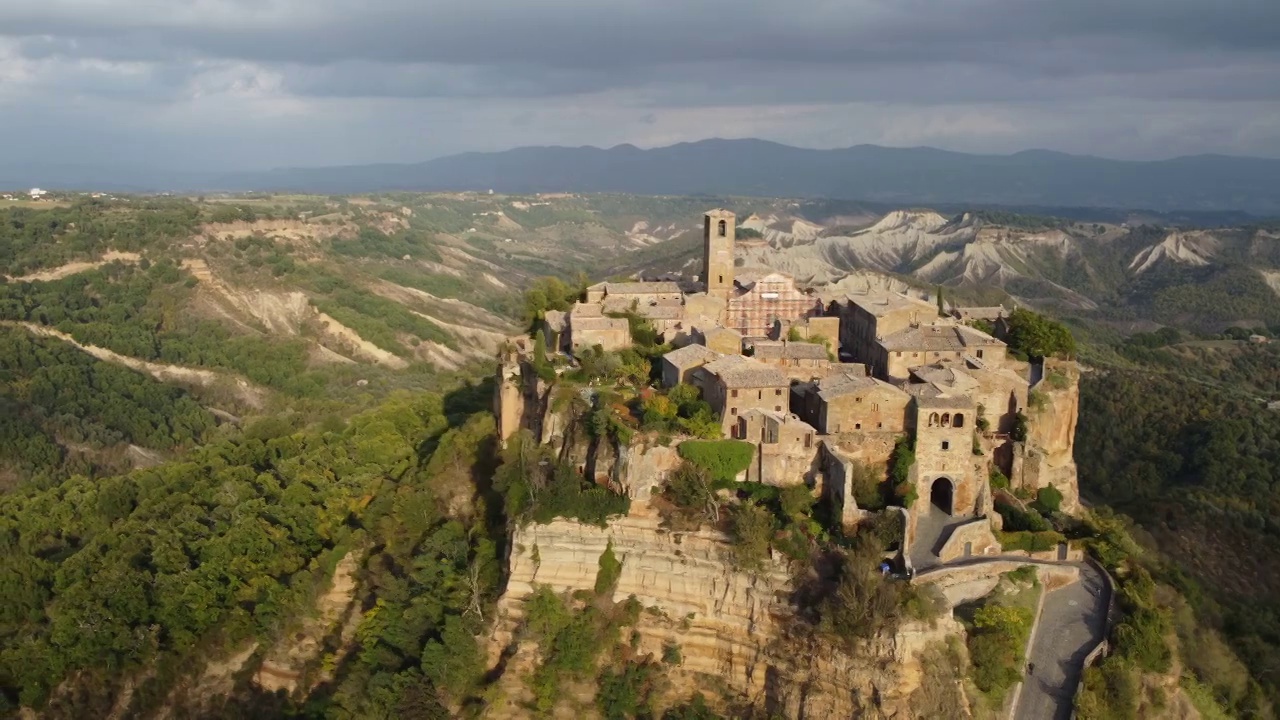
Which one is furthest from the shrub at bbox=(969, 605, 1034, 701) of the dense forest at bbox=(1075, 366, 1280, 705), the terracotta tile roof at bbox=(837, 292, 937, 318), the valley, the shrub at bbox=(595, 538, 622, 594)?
the terracotta tile roof at bbox=(837, 292, 937, 318)

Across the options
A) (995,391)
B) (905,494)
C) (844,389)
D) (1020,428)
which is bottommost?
(905,494)

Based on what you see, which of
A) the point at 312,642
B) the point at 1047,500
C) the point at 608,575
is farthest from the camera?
the point at 312,642

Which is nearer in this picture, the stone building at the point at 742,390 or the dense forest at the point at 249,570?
the stone building at the point at 742,390

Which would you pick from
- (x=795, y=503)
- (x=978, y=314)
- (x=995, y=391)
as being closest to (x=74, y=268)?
(x=978, y=314)

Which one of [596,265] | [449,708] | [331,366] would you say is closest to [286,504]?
[449,708]

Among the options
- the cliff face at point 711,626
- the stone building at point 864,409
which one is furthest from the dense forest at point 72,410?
the stone building at point 864,409

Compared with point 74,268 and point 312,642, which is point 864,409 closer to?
point 312,642

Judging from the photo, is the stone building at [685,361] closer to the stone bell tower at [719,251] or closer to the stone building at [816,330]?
the stone building at [816,330]

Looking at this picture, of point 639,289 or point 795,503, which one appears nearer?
point 795,503
